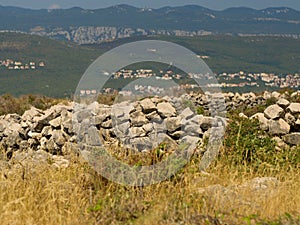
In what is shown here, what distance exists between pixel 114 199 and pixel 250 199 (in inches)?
58.2

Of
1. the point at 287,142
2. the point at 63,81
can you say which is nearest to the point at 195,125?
the point at 287,142

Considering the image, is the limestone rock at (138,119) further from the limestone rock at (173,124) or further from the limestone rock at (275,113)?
the limestone rock at (275,113)

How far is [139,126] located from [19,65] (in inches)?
3836

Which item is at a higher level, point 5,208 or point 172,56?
point 172,56

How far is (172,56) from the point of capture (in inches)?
431

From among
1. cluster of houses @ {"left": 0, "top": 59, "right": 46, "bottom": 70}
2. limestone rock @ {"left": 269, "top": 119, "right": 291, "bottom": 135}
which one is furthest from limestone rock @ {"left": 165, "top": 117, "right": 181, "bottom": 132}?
cluster of houses @ {"left": 0, "top": 59, "right": 46, "bottom": 70}

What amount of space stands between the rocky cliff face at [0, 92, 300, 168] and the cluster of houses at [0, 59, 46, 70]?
300 ft

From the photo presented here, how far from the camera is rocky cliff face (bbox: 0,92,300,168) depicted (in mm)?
8477

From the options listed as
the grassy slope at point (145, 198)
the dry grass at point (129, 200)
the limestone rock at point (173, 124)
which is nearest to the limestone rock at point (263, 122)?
the limestone rock at point (173, 124)

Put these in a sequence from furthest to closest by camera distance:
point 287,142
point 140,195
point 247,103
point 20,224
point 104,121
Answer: point 247,103, point 104,121, point 287,142, point 140,195, point 20,224

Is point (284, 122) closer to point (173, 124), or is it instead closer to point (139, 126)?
point (173, 124)

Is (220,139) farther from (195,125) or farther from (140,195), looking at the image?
(140,195)

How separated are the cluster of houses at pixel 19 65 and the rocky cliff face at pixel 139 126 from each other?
91.5 meters

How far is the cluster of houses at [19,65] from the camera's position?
99.4 meters
